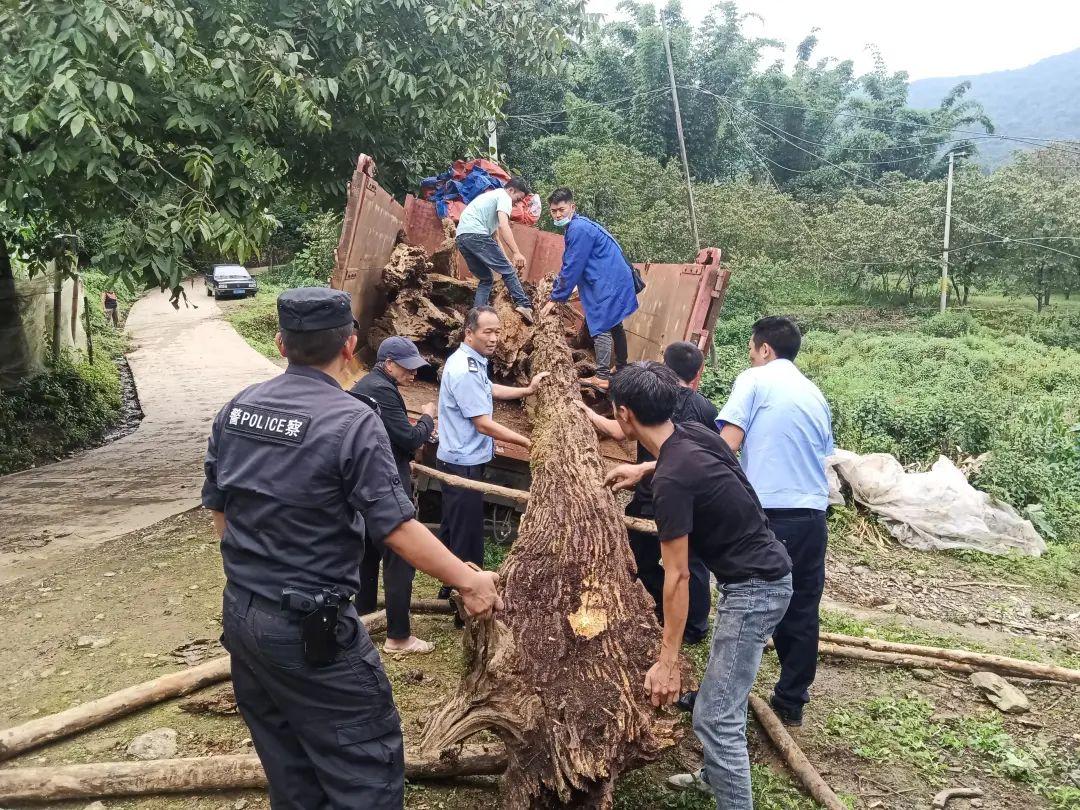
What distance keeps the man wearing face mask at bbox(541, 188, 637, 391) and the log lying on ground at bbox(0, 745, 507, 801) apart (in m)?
2.89

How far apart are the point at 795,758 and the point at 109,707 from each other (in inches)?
108

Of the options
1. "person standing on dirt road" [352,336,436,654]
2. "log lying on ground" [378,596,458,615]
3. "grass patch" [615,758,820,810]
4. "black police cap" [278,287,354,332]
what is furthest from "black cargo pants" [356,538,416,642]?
→ "black police cap" [278,287,354,332]

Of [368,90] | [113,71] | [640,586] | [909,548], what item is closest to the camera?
[640,586]

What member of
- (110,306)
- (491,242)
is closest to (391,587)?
(491,242)

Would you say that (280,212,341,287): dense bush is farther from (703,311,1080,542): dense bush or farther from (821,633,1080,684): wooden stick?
(821,633,1080,684): wooden stick

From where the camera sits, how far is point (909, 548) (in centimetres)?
586

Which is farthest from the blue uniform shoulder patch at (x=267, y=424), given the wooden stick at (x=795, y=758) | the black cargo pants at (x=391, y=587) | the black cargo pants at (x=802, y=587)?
the wooden stick at (x=795, y=758)

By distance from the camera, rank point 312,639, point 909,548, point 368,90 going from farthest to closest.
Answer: point 368,90 < point 909,548 < point 312,639

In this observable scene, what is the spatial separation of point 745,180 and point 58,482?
21368 millimetres

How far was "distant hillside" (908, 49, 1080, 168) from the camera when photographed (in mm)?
112875

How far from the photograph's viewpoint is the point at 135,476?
7297 mm

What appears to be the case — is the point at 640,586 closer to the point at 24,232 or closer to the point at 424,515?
the point at 424,515

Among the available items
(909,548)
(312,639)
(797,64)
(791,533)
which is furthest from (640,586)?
(797,64)

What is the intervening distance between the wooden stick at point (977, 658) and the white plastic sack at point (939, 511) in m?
2.09
